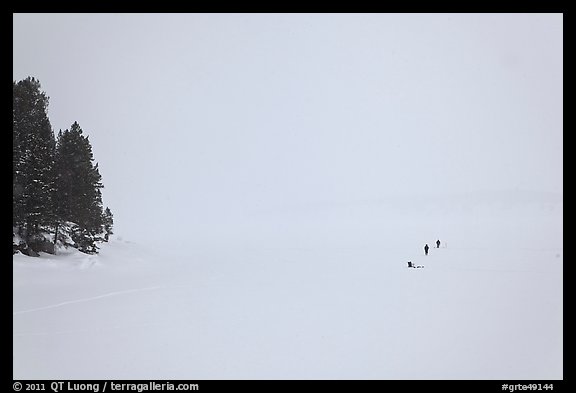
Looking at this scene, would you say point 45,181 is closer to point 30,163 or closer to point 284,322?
point 30,163

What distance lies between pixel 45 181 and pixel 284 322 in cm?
1861

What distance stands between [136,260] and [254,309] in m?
16.8

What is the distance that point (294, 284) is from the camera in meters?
19.2

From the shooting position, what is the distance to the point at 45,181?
22.6m

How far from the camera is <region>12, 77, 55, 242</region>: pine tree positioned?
21797mm

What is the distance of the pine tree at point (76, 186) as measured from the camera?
2403cm

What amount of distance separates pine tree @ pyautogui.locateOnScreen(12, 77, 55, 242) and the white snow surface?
2.60 m

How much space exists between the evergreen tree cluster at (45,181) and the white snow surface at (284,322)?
221 cm

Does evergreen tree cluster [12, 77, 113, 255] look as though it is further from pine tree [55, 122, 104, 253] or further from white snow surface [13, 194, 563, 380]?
white snow surface [13, 194, 563, 380]

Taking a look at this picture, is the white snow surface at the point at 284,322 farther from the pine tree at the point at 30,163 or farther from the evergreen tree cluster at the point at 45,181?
the pine tree at the point at 30,163

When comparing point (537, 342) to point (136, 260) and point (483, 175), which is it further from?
point (483, 175)
